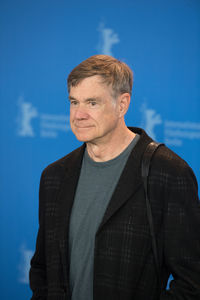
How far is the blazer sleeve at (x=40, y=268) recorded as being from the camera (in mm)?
1613

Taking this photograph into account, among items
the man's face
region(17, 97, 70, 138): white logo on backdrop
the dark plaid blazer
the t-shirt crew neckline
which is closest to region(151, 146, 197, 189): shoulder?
the dark plaid blazer

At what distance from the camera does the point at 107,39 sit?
2.40 metres

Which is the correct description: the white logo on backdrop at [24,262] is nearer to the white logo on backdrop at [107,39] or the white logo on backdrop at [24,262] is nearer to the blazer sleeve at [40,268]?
the blazer sleeve at [40,268]

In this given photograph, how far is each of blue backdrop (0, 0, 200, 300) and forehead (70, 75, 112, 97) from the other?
907 millimetres

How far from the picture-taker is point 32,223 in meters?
2.55

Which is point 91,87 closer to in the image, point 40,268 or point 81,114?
point 81,114

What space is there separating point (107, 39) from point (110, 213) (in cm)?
137

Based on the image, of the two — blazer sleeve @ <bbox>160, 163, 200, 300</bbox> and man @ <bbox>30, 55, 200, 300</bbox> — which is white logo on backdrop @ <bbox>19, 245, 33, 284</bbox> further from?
blazer sleeve @ <bbox>160, 163, 200, 300</bbox>

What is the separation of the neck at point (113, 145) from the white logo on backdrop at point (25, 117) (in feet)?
3.37

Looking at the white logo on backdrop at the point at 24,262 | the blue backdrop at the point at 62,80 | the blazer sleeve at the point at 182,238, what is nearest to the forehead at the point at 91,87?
the blazer sleeve at the point at 182,238

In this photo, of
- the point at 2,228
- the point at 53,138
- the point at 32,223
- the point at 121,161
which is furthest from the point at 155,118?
the point at 2,228

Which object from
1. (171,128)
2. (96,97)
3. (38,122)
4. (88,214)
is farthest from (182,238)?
(38,122)

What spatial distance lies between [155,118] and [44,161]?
769mm

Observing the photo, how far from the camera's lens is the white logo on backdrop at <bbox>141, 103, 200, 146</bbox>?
233 centimetres
